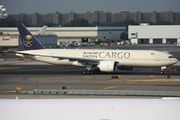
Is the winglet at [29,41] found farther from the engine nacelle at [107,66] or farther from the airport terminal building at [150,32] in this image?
the airport terminal building at [150,32]

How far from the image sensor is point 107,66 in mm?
42188

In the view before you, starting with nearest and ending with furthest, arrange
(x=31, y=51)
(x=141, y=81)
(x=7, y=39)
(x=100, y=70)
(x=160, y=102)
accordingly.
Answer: (x=160, y=102) < (x=141, y=81) < (x=100, y=70) < (x=31, y=51) < (x=7, y=39)

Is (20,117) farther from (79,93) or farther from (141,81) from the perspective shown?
(141,81)

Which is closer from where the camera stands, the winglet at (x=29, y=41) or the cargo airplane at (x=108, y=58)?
the cargo airplane at (x=108, y=58)

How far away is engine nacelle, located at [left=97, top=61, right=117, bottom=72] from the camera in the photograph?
42.0 m

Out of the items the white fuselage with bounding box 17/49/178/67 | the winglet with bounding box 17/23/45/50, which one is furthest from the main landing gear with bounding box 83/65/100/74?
the winglet with bounding box 17/23/45/50

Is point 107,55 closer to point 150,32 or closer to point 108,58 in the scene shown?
point 108,58

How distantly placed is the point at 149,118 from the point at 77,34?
182221mm

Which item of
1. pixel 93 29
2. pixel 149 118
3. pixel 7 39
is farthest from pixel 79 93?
pixel 93 29

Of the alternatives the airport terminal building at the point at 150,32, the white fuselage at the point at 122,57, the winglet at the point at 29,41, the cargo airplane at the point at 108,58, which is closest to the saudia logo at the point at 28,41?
the winglet at the point at 29,41

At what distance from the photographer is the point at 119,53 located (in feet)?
147

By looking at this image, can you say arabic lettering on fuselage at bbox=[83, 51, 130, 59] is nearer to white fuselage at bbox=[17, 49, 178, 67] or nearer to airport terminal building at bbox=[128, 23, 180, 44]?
white fuselage at bbox=[17, 49, 178, 67]

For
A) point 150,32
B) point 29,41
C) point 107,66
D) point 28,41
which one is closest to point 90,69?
point 107,66

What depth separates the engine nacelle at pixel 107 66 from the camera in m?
42.0
